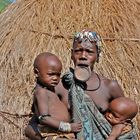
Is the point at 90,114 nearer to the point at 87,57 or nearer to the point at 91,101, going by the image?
the point at 91,101

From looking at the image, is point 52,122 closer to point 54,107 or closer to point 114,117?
point 54,107

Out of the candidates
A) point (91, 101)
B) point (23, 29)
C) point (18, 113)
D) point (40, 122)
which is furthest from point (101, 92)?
point (23, 29)

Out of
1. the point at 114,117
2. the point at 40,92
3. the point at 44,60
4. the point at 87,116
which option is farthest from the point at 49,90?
the point at 114,117

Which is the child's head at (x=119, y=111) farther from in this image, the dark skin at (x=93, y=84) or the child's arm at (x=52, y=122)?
the child's arm at (x=52, y=122)

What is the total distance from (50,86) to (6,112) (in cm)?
210

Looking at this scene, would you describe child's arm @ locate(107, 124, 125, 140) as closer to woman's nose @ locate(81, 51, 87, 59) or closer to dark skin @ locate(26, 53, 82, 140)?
dark skin @ locate(26, 53, 82, 140)

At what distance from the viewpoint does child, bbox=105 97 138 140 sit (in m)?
3.56

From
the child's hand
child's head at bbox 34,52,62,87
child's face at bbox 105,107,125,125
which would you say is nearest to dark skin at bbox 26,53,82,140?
child's head at bbox 34,52,62,87

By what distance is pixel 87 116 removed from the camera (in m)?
3.50

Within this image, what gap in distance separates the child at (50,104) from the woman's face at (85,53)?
0.12m

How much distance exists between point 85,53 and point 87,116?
38 cm

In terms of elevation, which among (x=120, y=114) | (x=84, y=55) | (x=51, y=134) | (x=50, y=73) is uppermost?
(x=84, y=55)

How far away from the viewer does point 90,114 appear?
3.52 meters

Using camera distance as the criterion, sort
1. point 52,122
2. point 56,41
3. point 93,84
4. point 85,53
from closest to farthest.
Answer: point 52,122 < point 85,53 < point 93,84 < point 56,41
